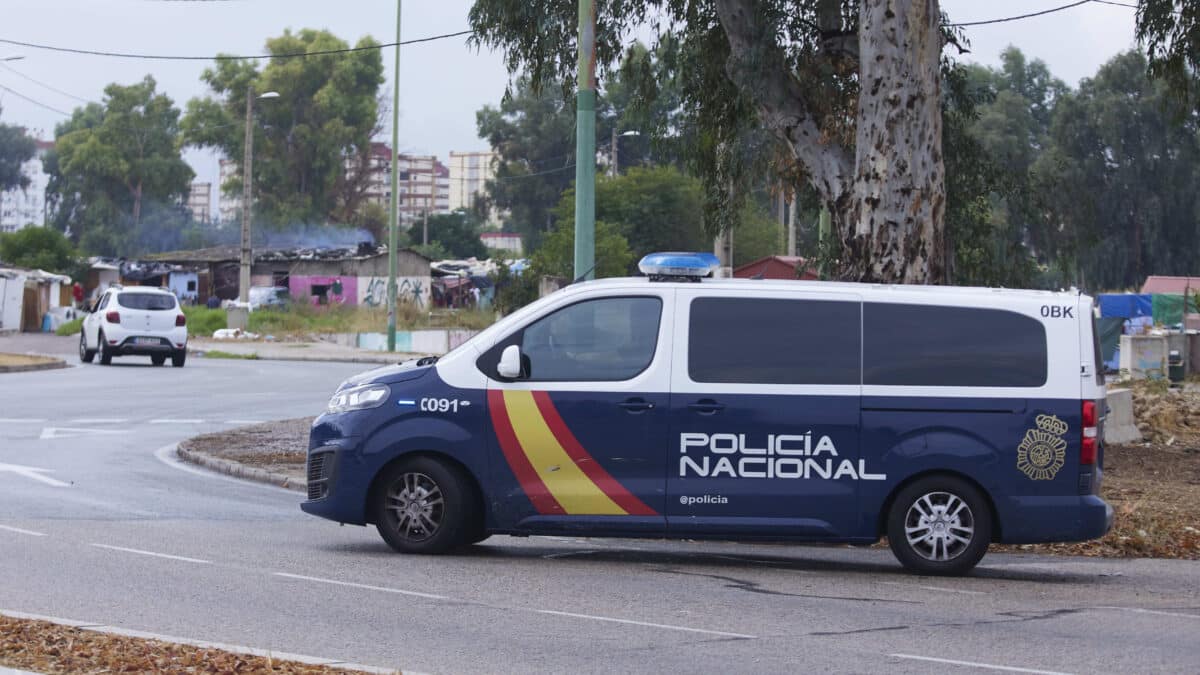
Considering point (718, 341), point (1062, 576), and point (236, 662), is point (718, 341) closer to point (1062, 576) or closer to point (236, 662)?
point (1062, 576)

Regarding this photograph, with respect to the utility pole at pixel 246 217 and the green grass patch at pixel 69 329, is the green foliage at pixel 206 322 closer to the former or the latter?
the utility pole at pixel 246 217

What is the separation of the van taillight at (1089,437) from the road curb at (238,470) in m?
7.55

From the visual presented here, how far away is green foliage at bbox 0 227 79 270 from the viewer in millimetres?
71562

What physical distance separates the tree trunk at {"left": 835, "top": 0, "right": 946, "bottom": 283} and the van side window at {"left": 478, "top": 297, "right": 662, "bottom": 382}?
5429 mm

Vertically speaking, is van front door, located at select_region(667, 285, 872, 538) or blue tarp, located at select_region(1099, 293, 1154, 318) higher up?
blue tarp, located at select_region(1099, 293, 1154, 318)

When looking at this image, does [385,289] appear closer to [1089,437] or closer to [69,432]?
Answer: [69,432]

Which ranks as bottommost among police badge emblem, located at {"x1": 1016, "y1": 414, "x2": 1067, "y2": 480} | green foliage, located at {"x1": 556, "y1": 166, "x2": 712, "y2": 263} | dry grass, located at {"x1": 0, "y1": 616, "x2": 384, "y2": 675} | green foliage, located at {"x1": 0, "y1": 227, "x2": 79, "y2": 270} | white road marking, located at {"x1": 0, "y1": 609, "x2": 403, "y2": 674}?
white road marking, located at {"x1": 0, "y1": 609, "x2": 403, "y2": 674}

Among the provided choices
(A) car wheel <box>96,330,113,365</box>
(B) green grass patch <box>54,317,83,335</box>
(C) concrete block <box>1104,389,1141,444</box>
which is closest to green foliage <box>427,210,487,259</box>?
(B) green grass patch <box>54,317,83,335</box>

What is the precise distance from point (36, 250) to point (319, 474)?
6644 cm

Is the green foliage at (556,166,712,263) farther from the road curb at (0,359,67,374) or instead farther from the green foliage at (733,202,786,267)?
the road curb at (0,359,67,374)

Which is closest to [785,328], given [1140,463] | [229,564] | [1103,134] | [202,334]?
[229,564]

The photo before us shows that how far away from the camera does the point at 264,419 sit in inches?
886

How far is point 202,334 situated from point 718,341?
5075 cm

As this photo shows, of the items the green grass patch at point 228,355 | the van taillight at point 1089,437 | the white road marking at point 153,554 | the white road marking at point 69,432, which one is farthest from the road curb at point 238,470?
the green grass patch at point 228,355
